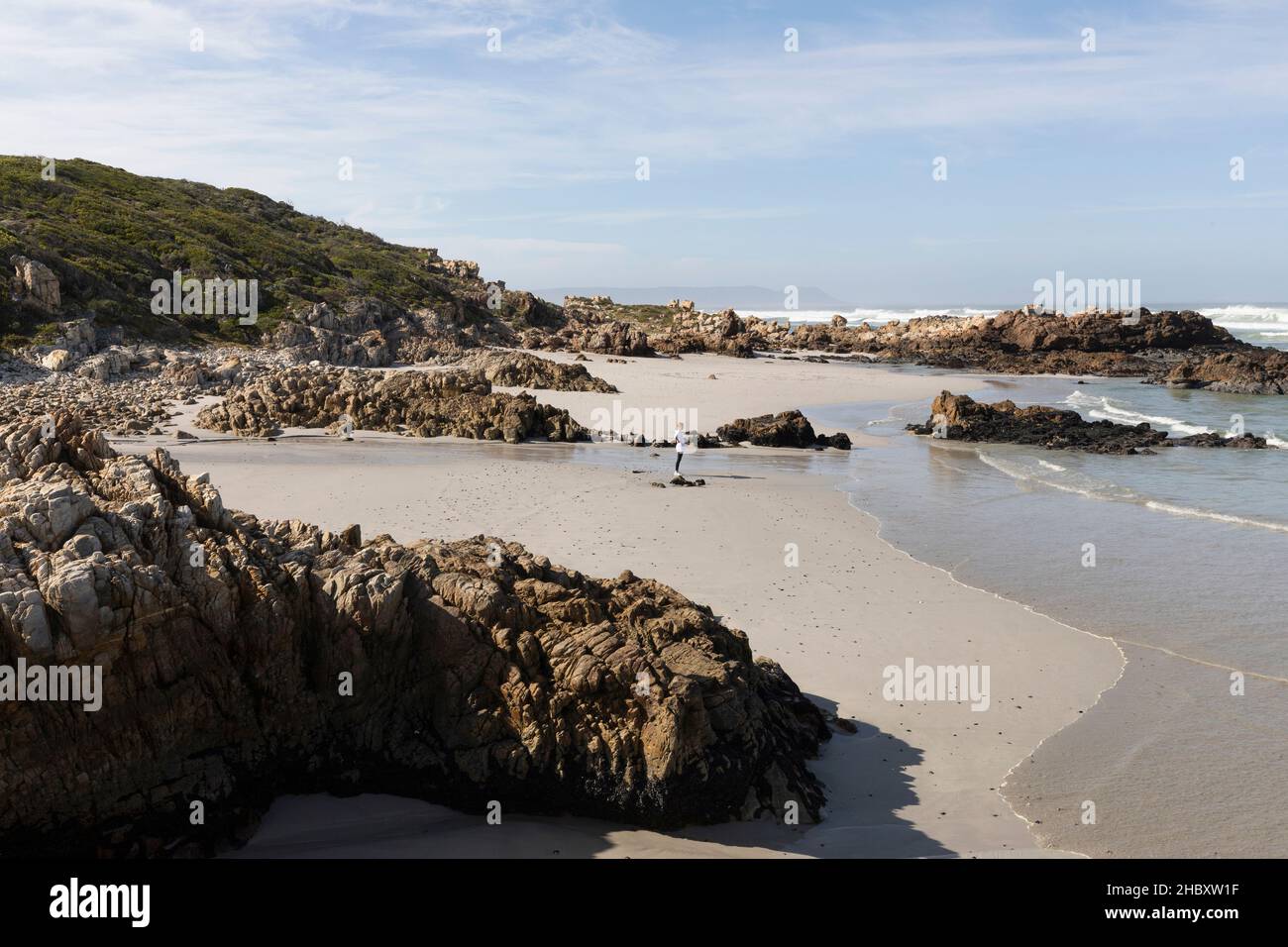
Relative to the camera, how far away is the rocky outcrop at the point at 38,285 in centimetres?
3366

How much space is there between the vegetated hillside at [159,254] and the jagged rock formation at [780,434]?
2247 cm

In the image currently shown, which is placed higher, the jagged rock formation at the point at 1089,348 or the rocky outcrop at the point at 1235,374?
the jagged rock formation at the point at 1089,348

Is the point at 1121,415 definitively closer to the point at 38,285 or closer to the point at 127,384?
the point at 127,384

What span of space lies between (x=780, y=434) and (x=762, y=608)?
15181 mm

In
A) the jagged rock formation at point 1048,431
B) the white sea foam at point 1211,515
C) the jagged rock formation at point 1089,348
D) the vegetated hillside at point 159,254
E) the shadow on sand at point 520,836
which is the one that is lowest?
the shadow on sand at point 520,836

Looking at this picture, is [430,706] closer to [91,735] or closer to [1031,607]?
[91,735]

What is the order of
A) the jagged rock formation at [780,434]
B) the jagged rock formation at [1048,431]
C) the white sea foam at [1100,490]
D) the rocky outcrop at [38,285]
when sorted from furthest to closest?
the rocky outcrop at [38,285], the jagged rock formation at [1048,431], the jagged rock formation at [780,434], the white sea foam at [1100,490]

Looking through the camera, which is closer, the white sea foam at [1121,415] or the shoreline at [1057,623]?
the shoreline at [1057,623]

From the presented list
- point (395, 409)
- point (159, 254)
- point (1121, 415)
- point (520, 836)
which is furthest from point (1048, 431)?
point (159, 254)

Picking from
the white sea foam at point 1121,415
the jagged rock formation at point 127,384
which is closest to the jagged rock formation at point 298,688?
the jagged rock formation at point 127,384

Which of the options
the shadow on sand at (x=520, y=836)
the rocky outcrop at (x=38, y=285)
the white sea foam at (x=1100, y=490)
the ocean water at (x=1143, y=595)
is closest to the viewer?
the shadow on sand at (x=520, y=836)

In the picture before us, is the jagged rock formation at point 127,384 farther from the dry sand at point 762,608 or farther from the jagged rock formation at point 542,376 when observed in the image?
the jagged rock formation at point 542,376

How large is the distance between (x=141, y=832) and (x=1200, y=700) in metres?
9.17

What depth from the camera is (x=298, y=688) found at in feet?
21.9
